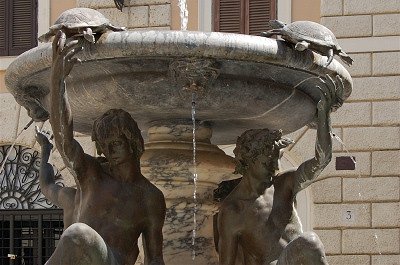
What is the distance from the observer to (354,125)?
664 inches

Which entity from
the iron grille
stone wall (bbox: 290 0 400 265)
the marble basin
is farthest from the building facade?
the marble basin

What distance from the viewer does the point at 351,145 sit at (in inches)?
658

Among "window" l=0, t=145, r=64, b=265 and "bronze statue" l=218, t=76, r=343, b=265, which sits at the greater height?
"bronze statue" l=218, t=76, r=343, b=265

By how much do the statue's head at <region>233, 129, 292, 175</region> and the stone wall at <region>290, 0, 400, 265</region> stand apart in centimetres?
829

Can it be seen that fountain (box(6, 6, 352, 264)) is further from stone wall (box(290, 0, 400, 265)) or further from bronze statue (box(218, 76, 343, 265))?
stone wall (box(290, 0, 400, 265))

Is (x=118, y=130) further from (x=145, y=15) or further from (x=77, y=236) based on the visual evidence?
(x=145, y=15)

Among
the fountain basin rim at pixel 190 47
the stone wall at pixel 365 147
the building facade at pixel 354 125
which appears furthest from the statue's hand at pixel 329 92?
the stone wall at pixel 365 147

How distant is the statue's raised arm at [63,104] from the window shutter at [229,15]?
9893 mm

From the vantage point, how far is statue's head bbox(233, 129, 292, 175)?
26.4 feet

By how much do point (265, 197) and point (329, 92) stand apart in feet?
2.09

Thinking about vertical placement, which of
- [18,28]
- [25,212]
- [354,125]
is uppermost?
[18,28]

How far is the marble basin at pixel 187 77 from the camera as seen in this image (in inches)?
301

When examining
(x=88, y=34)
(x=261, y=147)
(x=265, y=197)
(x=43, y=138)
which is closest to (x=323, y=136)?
(x=261, y=147)

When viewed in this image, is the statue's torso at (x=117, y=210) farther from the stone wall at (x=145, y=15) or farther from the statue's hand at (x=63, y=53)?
the stone wall at (x=145, y=15)
